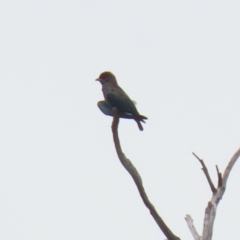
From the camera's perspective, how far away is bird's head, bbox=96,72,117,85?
10.8 meters

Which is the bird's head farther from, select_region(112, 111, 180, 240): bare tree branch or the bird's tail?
select_region(112, 111, 180, 240): bare tree branch

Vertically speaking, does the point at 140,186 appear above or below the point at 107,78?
below

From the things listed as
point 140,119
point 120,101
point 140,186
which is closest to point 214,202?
point 140,186

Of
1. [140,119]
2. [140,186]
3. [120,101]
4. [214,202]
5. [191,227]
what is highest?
[120,101]

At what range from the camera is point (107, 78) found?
10.9 m

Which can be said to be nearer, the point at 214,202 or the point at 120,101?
the point at 214,202

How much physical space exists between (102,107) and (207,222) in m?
2.59

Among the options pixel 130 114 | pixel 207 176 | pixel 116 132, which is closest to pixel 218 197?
pixel 207 176

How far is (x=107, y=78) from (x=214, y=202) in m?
4.10

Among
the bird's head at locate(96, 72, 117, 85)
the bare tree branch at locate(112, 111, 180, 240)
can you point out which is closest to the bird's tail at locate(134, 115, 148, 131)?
the bird's head at locate(96, 72, 117, 85)

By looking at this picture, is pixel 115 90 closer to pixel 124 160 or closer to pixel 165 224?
pixel 124 160

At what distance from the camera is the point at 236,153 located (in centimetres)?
757

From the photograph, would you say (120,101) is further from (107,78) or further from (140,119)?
(107,78)

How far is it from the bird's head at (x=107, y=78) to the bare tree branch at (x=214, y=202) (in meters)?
3.47
